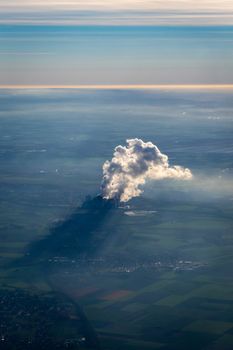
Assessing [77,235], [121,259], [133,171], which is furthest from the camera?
[133,171]

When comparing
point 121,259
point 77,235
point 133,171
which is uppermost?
point 133,171

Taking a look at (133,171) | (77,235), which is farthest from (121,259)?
(133,171)

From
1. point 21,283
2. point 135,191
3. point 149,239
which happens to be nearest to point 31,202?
point 135,191

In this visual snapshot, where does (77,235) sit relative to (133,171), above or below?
below

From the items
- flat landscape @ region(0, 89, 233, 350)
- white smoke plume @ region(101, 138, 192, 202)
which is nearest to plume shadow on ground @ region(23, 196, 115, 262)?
flat landscape @ region(0, 89, 233, 350)

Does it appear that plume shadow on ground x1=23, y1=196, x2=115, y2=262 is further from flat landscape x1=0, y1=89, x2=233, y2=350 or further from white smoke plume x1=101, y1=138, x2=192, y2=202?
white smoke plume x1=101, y1=138, x2=192, y2=202

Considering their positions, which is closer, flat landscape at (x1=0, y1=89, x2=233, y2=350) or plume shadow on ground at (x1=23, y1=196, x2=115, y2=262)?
flat landscape at (x1=0, y1=89, x2=233, y2=350)

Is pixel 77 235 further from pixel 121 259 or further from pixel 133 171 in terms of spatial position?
pixel 133 171

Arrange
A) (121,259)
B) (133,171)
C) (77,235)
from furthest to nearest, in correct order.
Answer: (133,171) → (77,235) → (121,259)

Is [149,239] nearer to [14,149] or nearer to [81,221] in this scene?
[81,221]
